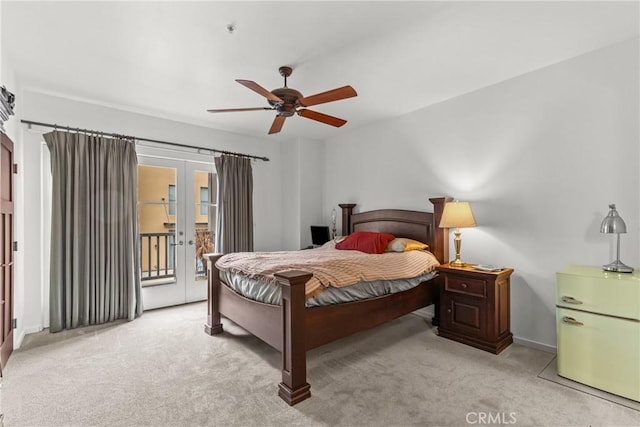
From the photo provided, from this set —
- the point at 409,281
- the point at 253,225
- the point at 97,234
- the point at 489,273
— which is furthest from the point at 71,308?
the point at 489,273

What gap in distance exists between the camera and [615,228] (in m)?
2.36

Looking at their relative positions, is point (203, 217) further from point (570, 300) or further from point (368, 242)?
point (570, 300)

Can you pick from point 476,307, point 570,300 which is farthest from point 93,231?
point 570,300

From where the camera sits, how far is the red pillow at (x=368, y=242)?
3842 millimetres

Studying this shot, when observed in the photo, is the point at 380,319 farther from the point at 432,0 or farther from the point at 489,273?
the point at 432,0

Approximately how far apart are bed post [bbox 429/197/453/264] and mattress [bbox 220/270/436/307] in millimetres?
596

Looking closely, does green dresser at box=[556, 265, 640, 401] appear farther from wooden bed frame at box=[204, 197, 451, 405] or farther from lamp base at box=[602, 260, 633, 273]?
wooden bed frame at box=[204, 197, 451, 405]

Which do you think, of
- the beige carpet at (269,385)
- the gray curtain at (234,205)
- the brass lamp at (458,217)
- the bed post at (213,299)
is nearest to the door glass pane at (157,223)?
the gray curtain at (234,205)

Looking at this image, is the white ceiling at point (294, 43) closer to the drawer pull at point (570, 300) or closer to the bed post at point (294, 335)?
the bed post at point (294, 335)

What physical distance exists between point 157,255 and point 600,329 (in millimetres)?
4962

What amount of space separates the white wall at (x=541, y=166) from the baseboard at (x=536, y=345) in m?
0.01

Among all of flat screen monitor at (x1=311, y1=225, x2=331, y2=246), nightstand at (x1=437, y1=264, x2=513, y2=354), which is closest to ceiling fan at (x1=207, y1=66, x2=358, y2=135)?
nightstand at (x1=437, y1=264, x2=513, y2=354)

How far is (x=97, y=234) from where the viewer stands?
364 centimetres

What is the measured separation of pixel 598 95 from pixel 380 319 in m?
2.79
